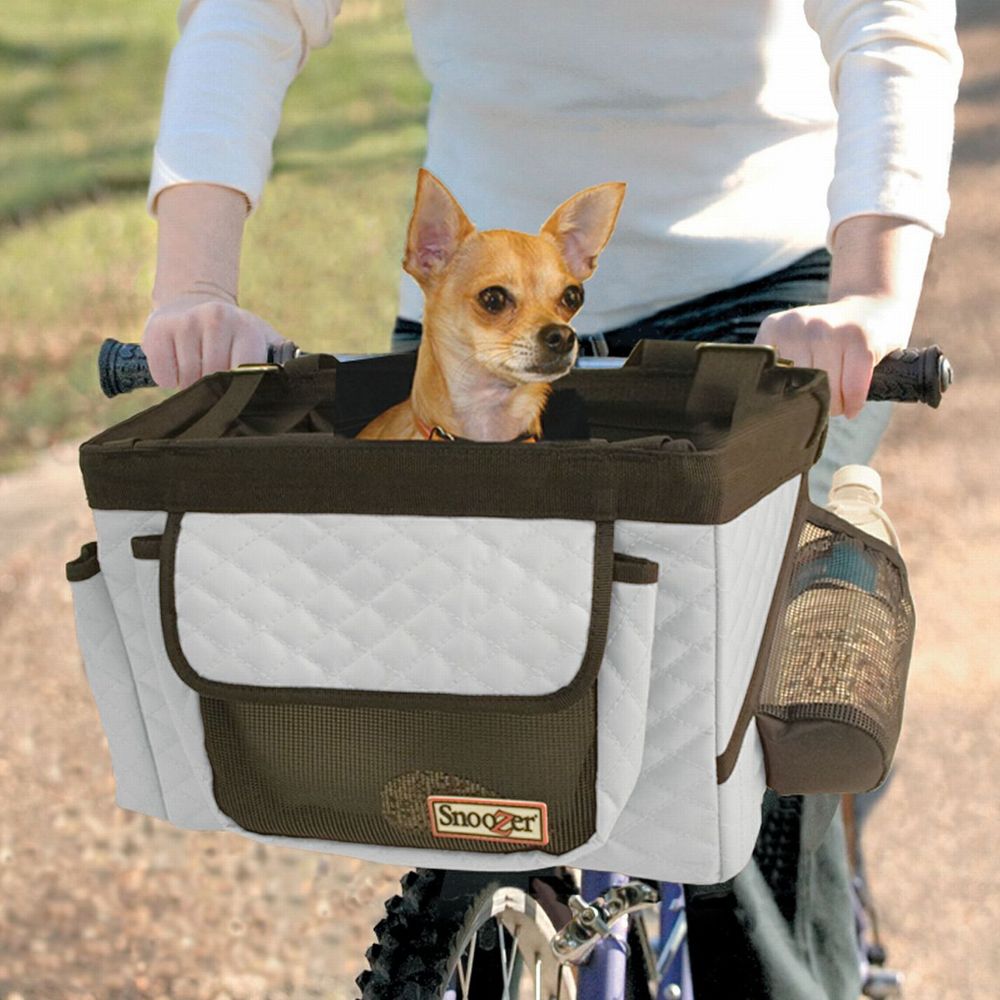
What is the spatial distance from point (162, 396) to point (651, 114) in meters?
4.65

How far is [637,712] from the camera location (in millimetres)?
1062

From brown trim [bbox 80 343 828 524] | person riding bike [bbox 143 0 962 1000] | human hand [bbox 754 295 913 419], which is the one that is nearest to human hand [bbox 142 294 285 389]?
person riding bike [bbox 143 0 962 1000]

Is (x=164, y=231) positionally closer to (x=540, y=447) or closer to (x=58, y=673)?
(x=540, y=447)

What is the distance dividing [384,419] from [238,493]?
0.28m

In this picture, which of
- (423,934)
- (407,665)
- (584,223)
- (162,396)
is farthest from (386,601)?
(162,396)

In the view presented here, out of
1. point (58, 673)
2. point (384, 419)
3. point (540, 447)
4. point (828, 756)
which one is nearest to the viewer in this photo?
point (540, 447)

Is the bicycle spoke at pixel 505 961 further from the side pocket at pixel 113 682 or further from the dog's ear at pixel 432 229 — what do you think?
the dog's ear at pixel 432 229

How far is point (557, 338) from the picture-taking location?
3.93ft

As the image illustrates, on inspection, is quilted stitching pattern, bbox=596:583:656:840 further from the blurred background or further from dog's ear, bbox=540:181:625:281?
the blurred background

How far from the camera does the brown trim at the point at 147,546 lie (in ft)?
3.60

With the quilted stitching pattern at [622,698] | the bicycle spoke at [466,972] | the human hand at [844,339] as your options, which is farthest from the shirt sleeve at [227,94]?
the bicycle spoke at [466,972]

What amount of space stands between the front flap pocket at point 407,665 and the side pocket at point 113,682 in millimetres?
100

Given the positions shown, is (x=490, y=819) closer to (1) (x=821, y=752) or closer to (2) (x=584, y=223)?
(1) (x=821, y=752)

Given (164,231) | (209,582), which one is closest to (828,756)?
(209,582)
